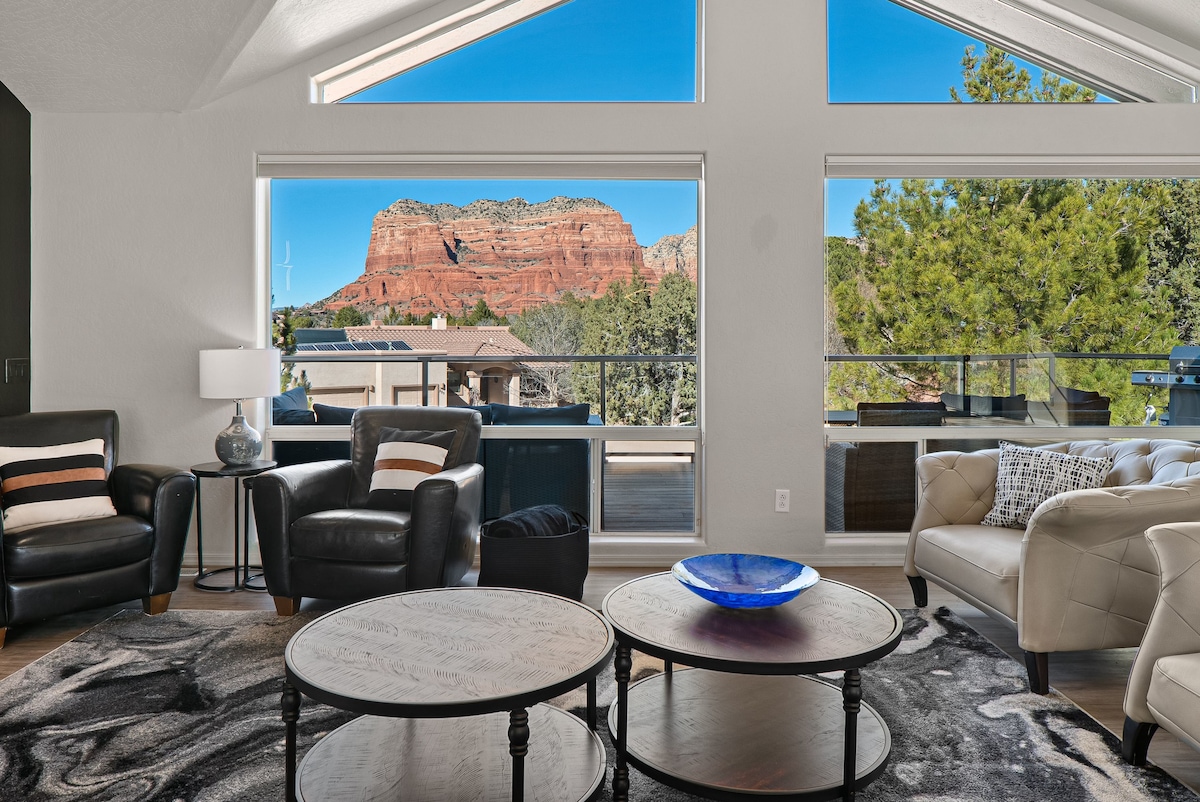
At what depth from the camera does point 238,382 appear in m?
3.75

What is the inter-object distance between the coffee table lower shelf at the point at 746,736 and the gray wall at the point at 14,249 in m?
3.57

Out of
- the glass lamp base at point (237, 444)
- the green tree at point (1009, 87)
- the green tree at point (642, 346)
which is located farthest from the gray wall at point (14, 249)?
the green tree at point (1009, 87)

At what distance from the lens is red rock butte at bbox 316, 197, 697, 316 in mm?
4426

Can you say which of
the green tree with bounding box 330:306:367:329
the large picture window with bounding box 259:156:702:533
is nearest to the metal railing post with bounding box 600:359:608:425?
the large picture window with bounding box 259:156:702:533

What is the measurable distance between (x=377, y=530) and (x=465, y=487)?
42cm

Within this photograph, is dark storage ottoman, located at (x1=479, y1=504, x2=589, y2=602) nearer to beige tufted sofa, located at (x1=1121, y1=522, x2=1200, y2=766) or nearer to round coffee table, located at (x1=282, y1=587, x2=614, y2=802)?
round coffee table, located at (x1=282, y1=587, x2=614, y2=802)

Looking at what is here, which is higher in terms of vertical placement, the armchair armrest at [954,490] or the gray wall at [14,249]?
the gray wall at [14,249]

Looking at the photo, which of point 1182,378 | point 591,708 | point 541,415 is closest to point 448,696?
point 591,708

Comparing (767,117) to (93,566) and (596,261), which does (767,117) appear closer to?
(596,261)

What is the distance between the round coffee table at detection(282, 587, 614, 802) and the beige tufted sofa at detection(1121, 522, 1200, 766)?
4.59 feet

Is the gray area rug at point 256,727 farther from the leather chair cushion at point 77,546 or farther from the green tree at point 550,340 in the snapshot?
the green tree at point 550,340

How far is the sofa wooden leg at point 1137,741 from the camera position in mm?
2078

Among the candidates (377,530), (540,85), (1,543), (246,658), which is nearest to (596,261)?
(540,85)

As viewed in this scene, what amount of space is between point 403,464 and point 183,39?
7.25 feet
